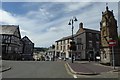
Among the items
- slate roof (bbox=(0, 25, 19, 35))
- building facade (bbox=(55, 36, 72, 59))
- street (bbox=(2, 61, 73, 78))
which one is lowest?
street (bbox=(2, 61, 73, 78))

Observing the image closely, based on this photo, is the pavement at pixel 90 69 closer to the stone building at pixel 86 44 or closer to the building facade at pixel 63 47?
the stone building at pixel 86 44

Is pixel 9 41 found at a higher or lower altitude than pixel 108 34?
lower

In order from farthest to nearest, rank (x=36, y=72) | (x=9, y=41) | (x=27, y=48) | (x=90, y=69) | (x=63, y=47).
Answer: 1. (x=63, y=47)
2. (x=27, y=48)
3. (x=9, y=41)
4. (x=90, y=69)
5. (x=36, y=72)

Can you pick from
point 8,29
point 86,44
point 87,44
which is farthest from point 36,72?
point 87,44

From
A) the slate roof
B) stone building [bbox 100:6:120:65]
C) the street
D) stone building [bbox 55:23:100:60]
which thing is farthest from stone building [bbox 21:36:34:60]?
the street

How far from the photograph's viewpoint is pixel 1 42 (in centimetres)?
6612

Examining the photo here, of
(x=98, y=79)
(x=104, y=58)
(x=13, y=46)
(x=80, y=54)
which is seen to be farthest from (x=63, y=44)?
(x=98, y=79)

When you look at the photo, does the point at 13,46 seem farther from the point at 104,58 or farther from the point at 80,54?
the point at 104,58

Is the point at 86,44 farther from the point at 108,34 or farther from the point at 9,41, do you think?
the point at 108,34

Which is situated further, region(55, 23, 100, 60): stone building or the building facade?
the building facade

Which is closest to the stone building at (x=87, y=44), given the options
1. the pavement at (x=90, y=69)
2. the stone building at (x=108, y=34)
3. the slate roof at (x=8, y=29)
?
the slate roof at (x=8, y=29)

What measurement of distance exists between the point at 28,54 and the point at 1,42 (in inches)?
929

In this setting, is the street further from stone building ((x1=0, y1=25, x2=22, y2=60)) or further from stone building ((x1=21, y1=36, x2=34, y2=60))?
stone building ((x1=21, y1=36, x2=34, y2=60))

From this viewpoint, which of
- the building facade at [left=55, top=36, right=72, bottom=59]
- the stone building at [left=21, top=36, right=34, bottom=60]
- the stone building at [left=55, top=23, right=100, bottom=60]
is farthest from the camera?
the building facade at [left=55, top=36, right=72, bottom=59]
